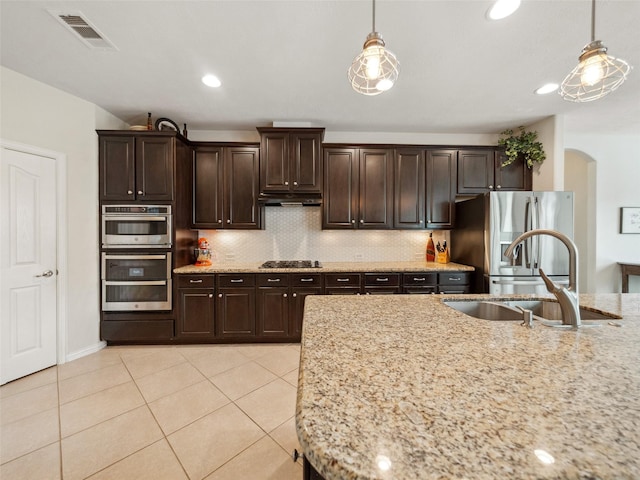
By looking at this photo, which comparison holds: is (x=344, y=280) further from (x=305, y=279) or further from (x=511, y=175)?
(x=511, y=175)

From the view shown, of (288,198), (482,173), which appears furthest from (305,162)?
(482,173)

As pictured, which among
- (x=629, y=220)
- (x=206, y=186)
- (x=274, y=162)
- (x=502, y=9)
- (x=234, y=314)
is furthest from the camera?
(x=629, y=220)

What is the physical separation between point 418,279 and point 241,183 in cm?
248

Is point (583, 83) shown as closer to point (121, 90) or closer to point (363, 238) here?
point (363, 238)

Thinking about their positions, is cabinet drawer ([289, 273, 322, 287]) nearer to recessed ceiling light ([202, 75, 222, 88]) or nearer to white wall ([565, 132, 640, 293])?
recessed ceiling light ([202, 75, 222, 88])

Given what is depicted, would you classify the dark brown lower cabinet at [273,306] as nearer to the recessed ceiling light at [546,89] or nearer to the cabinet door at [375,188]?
the cabinet door at [375,188]

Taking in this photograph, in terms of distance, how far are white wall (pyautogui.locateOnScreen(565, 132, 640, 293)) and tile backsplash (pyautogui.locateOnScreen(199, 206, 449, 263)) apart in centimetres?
249

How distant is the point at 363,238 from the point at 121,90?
3.15m

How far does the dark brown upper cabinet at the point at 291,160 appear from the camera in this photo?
318cm

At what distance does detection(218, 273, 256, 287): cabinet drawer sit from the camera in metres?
3.04

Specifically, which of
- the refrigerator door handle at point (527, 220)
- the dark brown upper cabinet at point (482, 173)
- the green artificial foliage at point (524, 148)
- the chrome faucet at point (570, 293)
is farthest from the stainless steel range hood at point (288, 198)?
the green artificial foliage at point (524, 148)

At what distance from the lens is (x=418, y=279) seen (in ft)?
10.3

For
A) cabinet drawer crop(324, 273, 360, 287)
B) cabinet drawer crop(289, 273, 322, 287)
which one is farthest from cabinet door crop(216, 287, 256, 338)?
cabinet drawer crop(324, 273, 360, 287)

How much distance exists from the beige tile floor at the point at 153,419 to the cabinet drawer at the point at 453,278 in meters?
1.91
